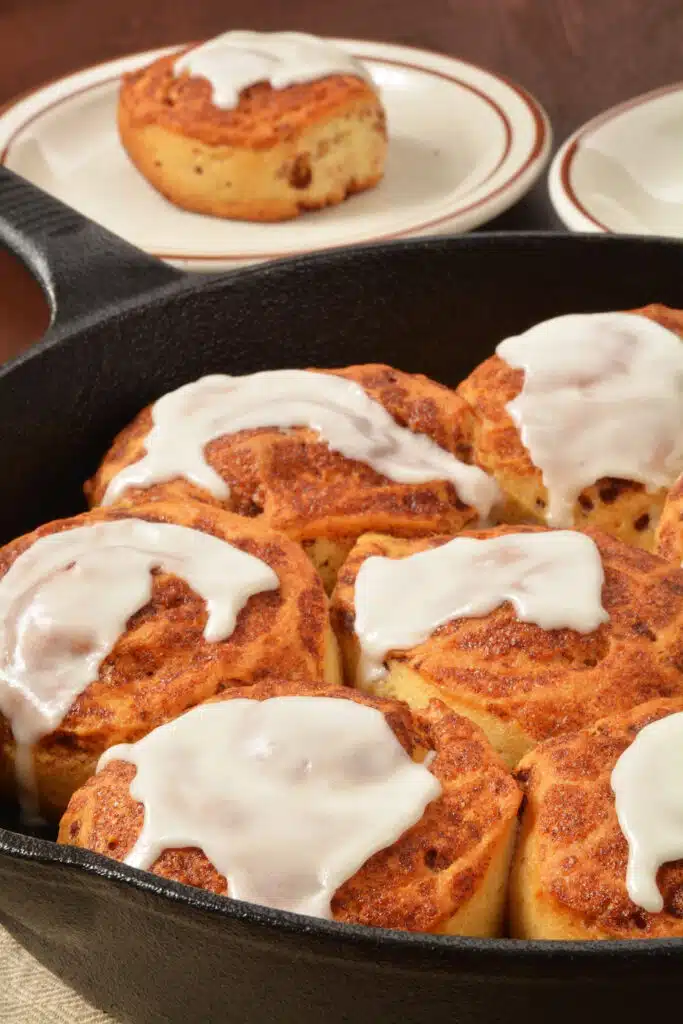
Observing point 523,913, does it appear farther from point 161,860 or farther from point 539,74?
point 539,74

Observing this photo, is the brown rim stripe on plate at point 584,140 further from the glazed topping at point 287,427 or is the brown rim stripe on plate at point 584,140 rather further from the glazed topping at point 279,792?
the glazed topping at point 279,792

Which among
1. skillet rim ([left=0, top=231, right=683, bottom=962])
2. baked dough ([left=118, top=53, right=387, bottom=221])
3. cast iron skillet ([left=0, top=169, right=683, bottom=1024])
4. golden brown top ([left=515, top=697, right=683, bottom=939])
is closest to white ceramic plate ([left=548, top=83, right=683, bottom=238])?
baked dough ([left=118, top=53, right=387, bottom=221])

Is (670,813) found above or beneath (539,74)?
above

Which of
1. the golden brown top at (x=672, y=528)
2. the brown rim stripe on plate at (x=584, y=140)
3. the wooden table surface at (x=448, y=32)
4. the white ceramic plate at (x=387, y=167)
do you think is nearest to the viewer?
the golden brown top at (x=672, y=528)

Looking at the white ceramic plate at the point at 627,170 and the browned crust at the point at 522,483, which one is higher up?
the browned crust at the point at 522,483

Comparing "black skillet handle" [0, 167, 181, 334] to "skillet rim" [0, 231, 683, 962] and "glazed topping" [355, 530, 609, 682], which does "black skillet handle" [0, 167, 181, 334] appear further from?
"skillet rim" [0, 231, 683, 962]

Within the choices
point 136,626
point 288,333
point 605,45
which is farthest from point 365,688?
point 605,45

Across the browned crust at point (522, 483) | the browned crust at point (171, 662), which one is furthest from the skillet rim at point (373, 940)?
the browned crust at point (522, 483)
